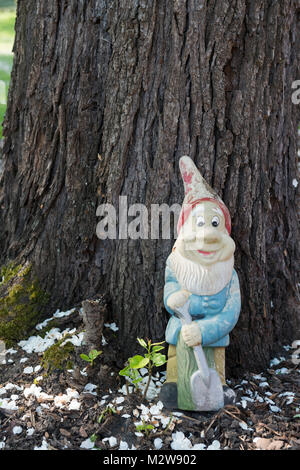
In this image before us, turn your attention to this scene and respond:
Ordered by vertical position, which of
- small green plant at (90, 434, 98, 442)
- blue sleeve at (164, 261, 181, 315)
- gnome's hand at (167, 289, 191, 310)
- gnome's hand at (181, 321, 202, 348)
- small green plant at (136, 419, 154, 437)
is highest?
blue sleeve at (164, 261, 181, 315)

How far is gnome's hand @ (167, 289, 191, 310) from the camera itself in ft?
8.56

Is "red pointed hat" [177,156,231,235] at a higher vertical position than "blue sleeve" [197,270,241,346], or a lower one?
higher

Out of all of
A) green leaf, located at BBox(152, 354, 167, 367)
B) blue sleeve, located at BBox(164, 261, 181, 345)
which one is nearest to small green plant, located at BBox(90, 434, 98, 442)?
green leaf, located at BBox(152, 354, 167, 367)

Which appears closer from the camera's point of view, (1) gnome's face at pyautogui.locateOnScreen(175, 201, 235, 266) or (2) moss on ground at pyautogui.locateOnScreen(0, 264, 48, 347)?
(1) gnome's face at pyautogui.locateOnScreen(175, 201, 235, 266)

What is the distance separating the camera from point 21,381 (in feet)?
9.54

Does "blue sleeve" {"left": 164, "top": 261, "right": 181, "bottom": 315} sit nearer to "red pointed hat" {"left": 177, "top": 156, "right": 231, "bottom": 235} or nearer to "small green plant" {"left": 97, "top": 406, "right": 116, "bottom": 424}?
"red pointed hat" {"left": 177, "top": 156, "right": 231, "bottom": 235}

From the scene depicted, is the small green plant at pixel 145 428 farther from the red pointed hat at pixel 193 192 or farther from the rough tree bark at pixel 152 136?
the red pointed hat at pixel 193 192

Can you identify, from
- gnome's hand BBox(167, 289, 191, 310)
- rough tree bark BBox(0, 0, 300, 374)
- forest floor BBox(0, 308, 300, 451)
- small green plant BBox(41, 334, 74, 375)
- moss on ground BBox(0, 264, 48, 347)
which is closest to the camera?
forest floor BBox(0, 308, 300, 451)

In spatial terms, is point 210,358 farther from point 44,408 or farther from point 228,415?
point 44,408

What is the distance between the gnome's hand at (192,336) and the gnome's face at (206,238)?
1.07ft

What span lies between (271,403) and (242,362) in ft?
1.17

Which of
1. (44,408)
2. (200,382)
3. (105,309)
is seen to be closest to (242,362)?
(200,382)

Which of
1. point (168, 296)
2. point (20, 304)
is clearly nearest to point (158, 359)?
point (168, 296)

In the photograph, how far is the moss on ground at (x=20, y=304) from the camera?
3.19 metres
